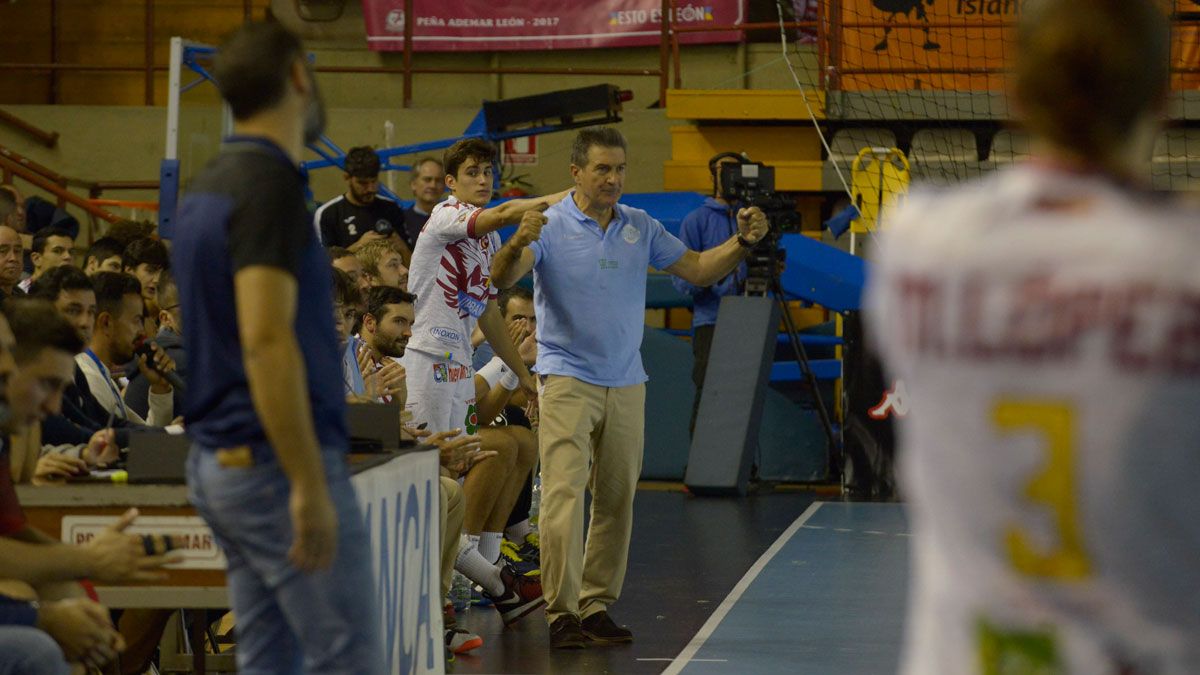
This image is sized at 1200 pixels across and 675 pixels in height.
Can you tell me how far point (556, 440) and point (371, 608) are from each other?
3.39 m

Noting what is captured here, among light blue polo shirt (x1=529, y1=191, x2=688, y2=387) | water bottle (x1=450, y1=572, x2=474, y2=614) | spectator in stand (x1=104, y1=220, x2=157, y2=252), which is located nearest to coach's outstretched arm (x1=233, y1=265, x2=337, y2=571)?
light blue polo shirt (x1=529, y1=191, x2=688, y2=387)

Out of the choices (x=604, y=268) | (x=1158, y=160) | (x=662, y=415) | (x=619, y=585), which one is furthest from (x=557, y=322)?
(x=1158, y=160)

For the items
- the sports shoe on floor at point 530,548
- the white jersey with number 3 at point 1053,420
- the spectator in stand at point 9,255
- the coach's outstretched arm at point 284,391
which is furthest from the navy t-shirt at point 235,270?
the sports shoe on floor at point 530,548

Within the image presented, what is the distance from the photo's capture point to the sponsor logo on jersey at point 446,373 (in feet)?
23.0

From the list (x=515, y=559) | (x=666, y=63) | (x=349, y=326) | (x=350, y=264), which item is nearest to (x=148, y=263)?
(x=350, y=264)

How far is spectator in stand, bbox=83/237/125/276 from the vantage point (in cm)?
868

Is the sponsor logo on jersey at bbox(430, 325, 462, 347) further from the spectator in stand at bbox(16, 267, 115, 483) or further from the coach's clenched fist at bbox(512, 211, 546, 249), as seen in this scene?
the spectator in stand at bbox(16, 267, 115, 483)

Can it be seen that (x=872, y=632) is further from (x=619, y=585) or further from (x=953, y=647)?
(x=953, y=647)

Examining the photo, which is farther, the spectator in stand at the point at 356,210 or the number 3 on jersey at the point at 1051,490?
the spectator in stand at the point at 356,210

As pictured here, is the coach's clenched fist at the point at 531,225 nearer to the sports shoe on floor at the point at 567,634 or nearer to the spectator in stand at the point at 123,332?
the spectator in stand at the point at 123,332

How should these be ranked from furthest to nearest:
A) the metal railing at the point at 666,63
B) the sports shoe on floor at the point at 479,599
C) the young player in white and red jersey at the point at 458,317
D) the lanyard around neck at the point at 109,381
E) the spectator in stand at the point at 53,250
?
the metal railing at the point at 666,63, the spectator in stand at the point at 53,250, the sports shoe on floor at the point at 479,599, the young player in white and red jersey at the point at 458,317, the lanyard around neck at the point at 109,381

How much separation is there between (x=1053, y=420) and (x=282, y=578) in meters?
1.62

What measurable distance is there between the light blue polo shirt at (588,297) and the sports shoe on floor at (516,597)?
914mm

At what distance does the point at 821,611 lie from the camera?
7.17 meters
